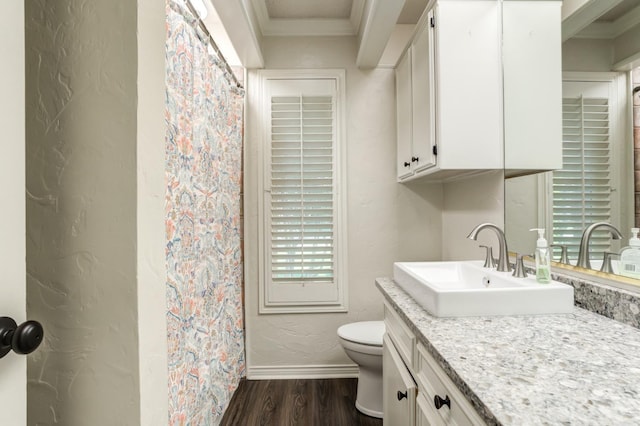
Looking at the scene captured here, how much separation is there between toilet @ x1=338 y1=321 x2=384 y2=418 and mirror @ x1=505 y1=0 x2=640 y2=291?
1.05 metres

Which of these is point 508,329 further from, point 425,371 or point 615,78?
point 615,78

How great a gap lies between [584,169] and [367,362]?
55.9 inches

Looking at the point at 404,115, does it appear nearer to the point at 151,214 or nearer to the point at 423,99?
the point at 423,99

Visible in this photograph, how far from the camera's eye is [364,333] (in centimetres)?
205

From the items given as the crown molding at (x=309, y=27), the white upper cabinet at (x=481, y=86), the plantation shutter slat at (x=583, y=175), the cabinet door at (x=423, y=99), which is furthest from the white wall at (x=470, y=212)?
the crown molding at (x=309, y=27)

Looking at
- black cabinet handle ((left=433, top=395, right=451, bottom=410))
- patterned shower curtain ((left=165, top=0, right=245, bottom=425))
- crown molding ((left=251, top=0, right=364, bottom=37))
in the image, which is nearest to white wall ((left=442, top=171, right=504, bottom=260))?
black cabinet handle ((left=433, top=395, right=451, bottom=410))

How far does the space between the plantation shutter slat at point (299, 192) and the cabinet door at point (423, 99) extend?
67cm

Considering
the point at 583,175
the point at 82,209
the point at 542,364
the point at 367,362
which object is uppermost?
the point at 583,175

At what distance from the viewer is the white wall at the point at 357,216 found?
246 cm

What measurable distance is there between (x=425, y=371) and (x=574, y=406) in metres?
0.46

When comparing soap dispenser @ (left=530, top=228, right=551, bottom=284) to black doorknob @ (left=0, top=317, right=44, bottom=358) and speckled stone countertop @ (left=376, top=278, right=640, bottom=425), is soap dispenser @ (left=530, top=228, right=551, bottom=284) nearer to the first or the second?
speckled stone countertop @ (left=376, top=278, right=640, bottom=425)

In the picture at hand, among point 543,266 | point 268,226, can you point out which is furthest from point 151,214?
point 268,226

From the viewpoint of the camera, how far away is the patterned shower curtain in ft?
4.11

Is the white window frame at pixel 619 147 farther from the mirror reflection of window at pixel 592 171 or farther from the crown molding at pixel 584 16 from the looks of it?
the crown molding at pixel 584 16
